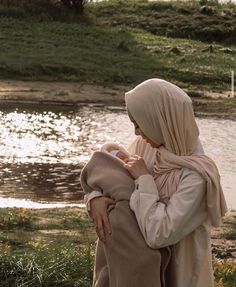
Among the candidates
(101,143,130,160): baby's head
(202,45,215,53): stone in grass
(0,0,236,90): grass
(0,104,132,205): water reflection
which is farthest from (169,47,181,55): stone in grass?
(101,143,130,160): baby's head

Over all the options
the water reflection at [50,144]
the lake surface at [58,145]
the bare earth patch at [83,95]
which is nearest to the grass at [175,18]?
the bare earth patch at [83,95]

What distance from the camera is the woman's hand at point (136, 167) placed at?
343cm

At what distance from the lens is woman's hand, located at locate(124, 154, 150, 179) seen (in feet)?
11.3

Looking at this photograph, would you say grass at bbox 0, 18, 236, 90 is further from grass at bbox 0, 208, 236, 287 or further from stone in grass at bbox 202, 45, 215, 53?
grass at bbox 0, 208, 236, 287

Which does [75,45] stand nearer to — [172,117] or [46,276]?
[46,276]

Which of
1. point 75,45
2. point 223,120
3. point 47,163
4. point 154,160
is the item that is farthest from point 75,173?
point 75,45

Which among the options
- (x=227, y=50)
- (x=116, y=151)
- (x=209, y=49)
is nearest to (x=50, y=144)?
(x=116, y=151)

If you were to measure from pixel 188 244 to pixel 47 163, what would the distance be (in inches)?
380

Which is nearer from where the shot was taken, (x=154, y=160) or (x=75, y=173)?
(x=154, y=160)

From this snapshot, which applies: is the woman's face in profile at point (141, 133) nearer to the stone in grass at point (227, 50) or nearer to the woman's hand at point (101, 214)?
the woman's hand at point (101, 214)

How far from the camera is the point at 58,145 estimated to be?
14391 millimetres

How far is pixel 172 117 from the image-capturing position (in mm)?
3309

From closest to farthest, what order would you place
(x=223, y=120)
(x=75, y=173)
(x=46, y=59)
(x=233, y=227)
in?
(x=233, y=227) < (x=75, y=173) < (x=223, y=120) < (x=46, y=59)

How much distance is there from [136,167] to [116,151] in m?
0.22
